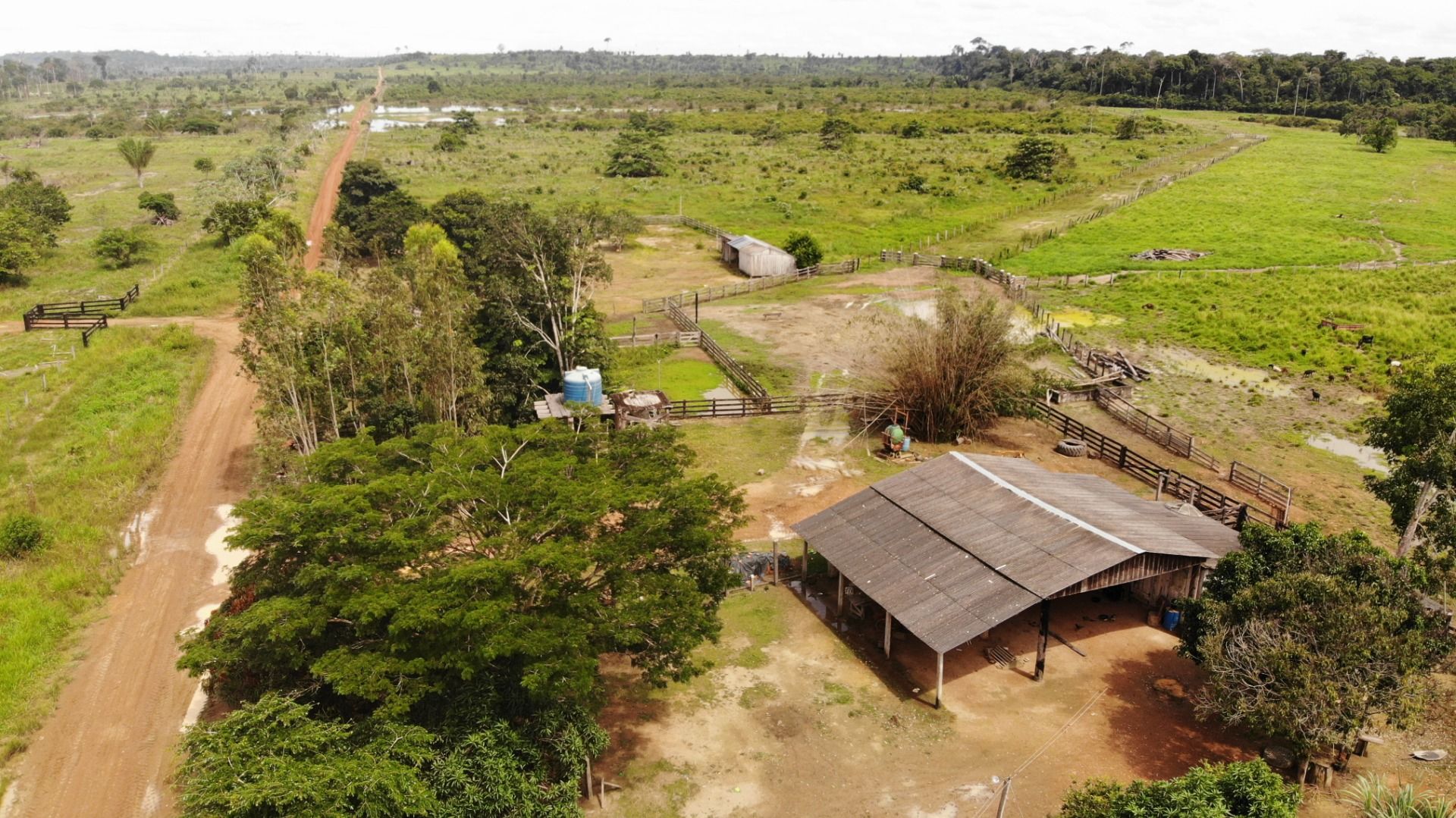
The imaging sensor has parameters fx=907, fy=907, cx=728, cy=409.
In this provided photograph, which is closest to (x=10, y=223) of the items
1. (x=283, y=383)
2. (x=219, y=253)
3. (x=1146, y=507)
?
(x=219, y=253)

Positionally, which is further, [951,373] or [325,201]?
[325,201]

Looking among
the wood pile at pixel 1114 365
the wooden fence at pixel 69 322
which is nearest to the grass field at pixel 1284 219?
the wood pile at pixel 1114 365

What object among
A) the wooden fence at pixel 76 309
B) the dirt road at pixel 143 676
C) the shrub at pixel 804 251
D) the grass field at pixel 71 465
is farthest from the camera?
the shrub at pixel 804 251

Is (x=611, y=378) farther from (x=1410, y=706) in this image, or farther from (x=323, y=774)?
(x=1410, y=706)

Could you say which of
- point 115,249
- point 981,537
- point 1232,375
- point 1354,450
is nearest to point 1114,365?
point 1232,375

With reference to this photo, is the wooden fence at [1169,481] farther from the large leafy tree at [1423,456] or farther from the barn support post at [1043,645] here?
the barn support post at [1043,645]

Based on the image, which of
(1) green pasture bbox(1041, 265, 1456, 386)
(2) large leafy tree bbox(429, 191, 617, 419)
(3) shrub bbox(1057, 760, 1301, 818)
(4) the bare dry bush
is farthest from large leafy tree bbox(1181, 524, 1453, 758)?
(1) green pasture bbox(1041, 265, 1456, 386)

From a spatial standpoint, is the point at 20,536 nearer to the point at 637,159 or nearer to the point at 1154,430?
the point at 1154,430

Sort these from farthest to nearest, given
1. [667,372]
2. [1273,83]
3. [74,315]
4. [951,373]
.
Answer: [1273,83]
[74,315]
[667,372]
[951,373]
